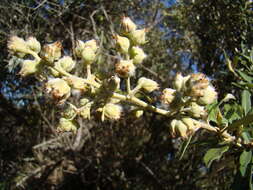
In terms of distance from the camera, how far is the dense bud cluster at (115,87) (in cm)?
125

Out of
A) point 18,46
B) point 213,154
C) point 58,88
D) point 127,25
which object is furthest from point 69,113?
point 213,154

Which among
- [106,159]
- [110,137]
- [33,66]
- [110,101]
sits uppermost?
[33,66]

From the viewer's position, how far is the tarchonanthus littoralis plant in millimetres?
1253

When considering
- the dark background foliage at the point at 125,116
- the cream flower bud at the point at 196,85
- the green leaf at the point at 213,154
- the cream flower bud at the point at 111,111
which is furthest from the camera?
the dark background foliage at the point at 125,116

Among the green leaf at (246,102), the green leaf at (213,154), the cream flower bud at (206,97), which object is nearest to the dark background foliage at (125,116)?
the green leaf at (246,102)

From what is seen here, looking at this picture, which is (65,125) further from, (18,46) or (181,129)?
(181,129)

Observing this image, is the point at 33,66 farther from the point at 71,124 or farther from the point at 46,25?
the point at 46,25

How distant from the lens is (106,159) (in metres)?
3.92

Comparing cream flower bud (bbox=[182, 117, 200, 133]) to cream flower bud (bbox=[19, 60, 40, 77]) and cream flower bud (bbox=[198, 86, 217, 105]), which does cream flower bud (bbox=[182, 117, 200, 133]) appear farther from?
cream flower bud (bbox=[19, 60, 40, 77])

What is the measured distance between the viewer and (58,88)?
1.24 m

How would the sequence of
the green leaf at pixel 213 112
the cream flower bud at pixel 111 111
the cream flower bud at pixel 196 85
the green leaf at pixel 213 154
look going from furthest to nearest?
the green leaf at pixel 213 112 < the green leaf at pixel 213 154 < the cream flower bud at pixel 111 111 < the cream flower bud at pixel 196 85

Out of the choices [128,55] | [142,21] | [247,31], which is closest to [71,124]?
[128,55]

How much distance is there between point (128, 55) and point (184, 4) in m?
2.17

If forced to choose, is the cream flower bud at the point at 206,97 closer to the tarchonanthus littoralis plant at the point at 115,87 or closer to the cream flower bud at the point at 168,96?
the tarchonanthus littoralis plant at the point at 115,87
